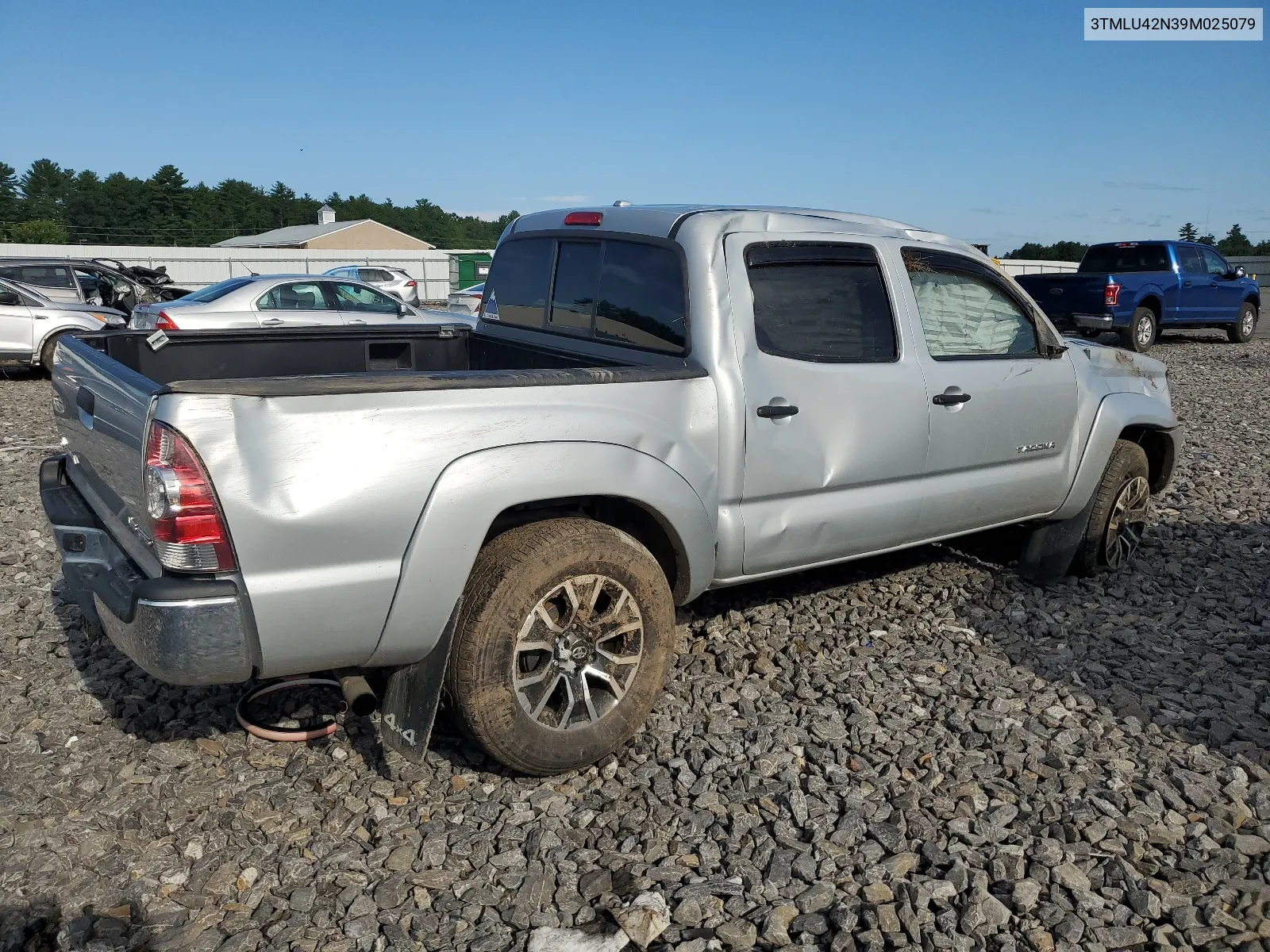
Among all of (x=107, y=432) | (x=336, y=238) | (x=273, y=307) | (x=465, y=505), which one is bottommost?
(x=465, y=505)

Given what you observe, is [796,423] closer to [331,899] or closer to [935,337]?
[935,337]

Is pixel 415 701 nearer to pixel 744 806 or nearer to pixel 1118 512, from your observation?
pixel 744 806

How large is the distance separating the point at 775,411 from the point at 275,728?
7.15 ft

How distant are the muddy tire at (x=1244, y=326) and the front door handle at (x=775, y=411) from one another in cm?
1952

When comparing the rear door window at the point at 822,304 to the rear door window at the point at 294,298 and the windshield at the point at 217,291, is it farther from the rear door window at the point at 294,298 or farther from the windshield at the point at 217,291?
the windshield at the point at 217,291

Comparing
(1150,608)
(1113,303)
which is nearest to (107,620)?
(1150,608)

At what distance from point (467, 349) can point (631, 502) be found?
6.15ft

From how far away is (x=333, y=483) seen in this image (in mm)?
2918

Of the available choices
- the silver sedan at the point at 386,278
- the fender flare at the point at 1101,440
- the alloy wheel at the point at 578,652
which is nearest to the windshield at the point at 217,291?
the fender flare at the point at 1101,440

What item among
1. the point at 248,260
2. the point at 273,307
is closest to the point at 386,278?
the point at 248,260

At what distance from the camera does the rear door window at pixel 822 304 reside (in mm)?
4012

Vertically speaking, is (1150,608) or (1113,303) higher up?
(1113,303)

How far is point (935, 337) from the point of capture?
179 inches

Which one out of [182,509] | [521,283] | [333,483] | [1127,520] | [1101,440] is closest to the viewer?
[182,509]
